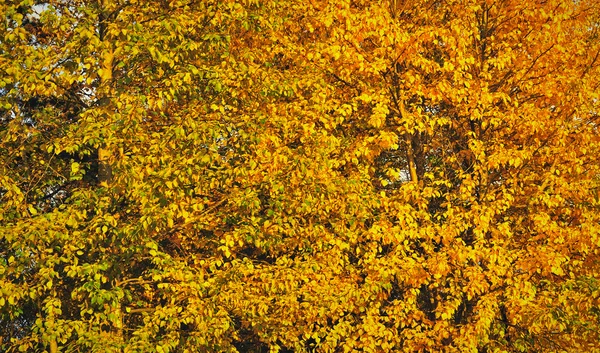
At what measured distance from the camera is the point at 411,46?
13414mm

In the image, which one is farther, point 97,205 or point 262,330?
point 262,330

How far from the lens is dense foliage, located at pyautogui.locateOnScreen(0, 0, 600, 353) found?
1042 centimetres

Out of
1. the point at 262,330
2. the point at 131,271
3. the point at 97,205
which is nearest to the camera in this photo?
the point at 97,205

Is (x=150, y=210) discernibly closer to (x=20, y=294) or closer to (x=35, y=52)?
(x=20, y=294)

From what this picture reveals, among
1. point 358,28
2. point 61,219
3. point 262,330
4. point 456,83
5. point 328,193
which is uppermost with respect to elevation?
point 358,28

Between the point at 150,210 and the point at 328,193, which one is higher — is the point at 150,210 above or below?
below

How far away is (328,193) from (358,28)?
10.7ft

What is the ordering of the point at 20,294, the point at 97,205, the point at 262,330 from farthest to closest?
the point at 262,330, the point at 97,205, the point at 20,294

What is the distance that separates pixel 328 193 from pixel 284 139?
1.68 m

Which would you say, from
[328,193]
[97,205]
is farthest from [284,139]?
[97,205]

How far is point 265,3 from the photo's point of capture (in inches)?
496

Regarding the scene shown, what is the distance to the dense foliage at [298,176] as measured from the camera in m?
10.4

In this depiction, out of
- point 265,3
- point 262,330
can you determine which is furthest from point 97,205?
point 265,3

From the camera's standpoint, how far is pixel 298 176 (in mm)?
11711
